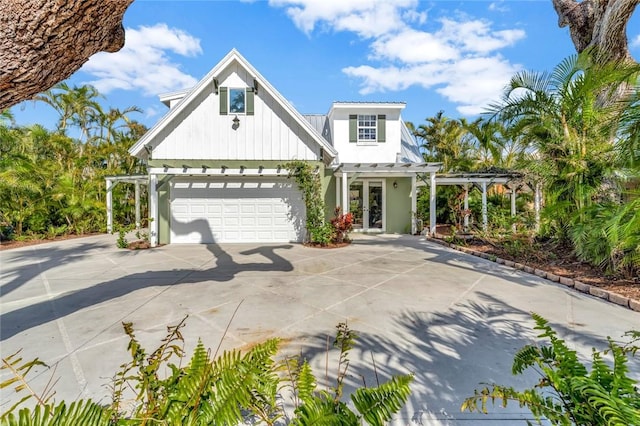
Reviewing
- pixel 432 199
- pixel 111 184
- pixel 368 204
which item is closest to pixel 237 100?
pixel 368 204

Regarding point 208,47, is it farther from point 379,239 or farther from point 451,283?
point 451,283

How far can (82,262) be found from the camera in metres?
7.70

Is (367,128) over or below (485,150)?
over

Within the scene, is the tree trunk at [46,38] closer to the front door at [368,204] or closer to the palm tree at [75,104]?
the front door at [368,204]

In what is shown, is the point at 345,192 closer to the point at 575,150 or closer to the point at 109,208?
the point at 575,150

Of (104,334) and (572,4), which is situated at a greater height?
(572,4)

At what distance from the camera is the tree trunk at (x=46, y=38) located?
61.0 inches

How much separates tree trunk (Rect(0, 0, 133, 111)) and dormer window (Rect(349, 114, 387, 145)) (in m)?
11.9

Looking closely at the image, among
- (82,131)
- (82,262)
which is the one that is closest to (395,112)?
(82,262)

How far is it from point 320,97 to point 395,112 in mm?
4742

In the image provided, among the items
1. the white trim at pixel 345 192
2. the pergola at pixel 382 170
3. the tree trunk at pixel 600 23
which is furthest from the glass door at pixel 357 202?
the tree trunk at pixel 600 23

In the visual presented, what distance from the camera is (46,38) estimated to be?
5.38ft

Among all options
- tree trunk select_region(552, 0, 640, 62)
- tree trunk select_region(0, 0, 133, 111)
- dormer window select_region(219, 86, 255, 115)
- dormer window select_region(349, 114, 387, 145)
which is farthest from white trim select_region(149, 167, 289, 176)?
tree trunk select_region(552, 0, 640, 62)

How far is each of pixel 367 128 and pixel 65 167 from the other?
46.4 ft
